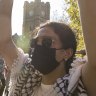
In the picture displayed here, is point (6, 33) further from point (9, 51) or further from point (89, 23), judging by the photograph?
point (89, 23)

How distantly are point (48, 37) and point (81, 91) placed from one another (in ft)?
3.05

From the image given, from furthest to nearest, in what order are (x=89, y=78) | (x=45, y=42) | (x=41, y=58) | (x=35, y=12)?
(x=35, y=12)
(x=41, y=58)
(x=45, y=42)
(x=89, y=78)

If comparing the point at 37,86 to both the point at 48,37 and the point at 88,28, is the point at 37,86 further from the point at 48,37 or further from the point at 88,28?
the point at 88,28

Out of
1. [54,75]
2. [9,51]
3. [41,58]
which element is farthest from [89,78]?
[9,51]

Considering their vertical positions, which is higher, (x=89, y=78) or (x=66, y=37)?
(x=66, y=37)

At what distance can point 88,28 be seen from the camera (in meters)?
1.77

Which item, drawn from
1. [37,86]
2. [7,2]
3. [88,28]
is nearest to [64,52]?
[37,86]

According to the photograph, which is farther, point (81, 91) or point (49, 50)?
point (49, 50)

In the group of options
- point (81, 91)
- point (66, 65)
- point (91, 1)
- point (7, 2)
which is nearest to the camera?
point (91, 1)

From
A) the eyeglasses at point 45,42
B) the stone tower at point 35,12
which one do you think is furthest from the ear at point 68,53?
the stone tower at point 35,12

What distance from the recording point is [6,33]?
3141 mm

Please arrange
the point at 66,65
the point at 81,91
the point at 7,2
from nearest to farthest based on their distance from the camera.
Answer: the point at 81,91, the point at 7,2, the point at 66,65

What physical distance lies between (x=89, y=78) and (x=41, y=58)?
1105 millimetres

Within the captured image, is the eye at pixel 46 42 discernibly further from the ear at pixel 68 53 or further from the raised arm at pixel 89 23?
the raised arm at pixel 89 23
